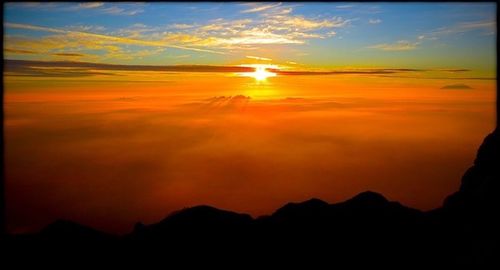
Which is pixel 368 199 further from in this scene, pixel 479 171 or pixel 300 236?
pixel 479 171

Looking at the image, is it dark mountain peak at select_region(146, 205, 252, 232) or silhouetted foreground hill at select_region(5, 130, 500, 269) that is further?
dark mountain peak at select_region(146, 205, 252, 232)

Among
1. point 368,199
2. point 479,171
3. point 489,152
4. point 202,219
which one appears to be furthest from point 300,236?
point 489,152

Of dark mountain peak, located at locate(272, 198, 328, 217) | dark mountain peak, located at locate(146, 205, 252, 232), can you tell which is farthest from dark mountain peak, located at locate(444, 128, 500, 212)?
dark mountain peak, located at locate(146, 205, 252, 232)

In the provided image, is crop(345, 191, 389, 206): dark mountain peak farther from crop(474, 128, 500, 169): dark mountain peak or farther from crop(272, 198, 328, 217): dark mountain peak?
crop(474, 128, 500, 169): dark mountain peak

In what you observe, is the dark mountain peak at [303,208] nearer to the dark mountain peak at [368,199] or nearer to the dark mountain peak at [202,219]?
the dark mountain peak at [368,199]

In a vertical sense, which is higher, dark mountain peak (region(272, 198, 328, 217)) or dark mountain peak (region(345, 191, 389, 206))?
dark mountain peak (region(345, 191, 389, 206))

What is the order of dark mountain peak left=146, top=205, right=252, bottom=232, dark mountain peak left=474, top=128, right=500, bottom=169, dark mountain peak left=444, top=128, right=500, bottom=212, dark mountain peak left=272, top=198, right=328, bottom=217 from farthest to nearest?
dark mountain peak left=272, top=198, right=328, bottom=217, dark mountain peak left=146, top=205, right=252, bottom=232, dark mountain peak left=474, top=128, right=500, bottom=169, dark mountain peak left=444, top=128, right=500, bottom=212

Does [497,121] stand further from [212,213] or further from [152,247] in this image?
[212,213]

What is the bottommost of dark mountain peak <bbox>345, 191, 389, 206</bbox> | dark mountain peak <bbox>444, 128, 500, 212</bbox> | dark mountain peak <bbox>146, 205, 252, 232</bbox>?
dark mountain peak <bbox>146, 205, 252, 232</bbox>
